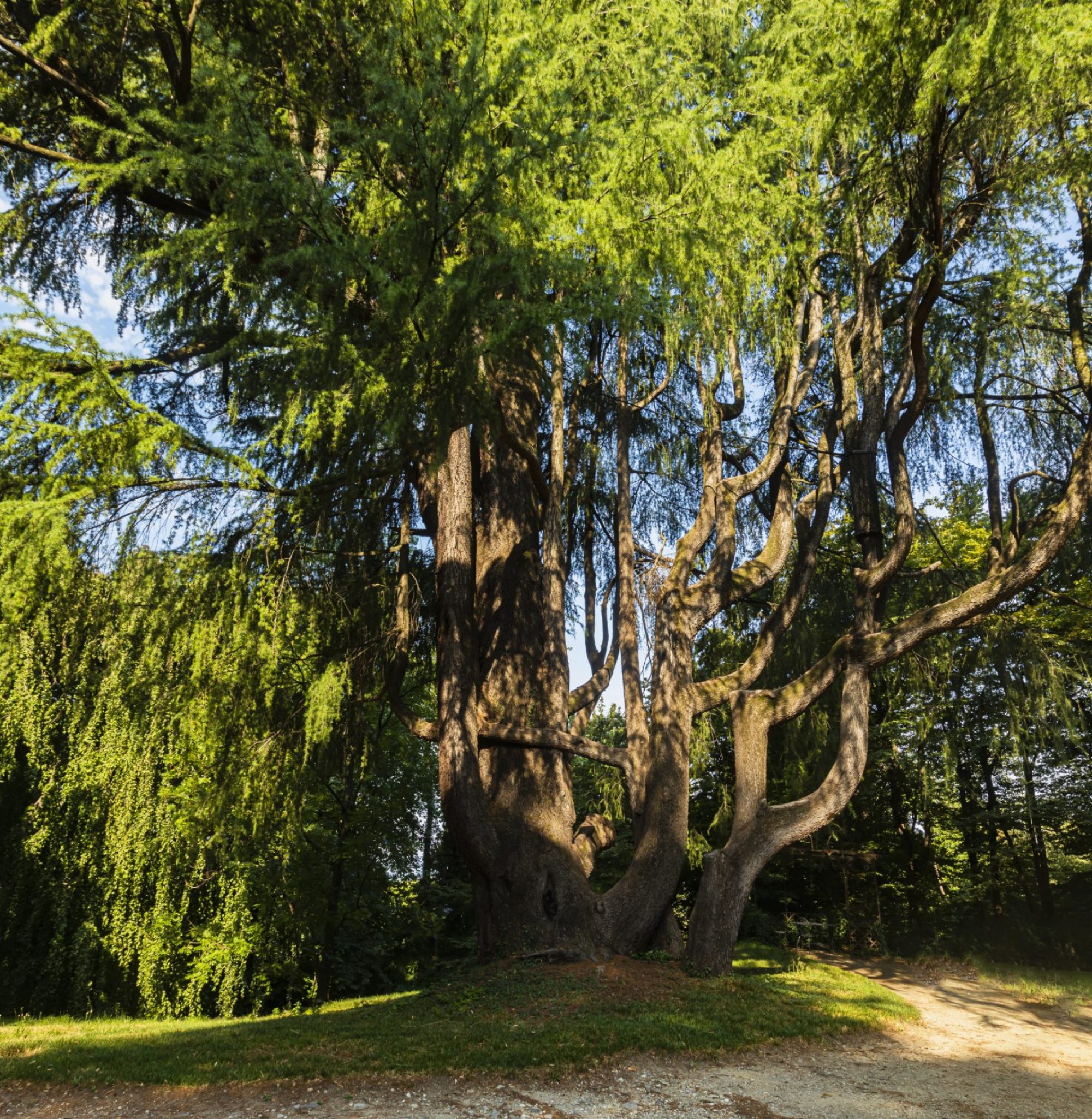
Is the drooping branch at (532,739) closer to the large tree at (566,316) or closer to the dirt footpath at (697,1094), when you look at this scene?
the large tree at (566,316)

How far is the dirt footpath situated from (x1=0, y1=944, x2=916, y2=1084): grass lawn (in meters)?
0.20

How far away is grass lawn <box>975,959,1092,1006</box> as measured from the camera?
9750 millimetres

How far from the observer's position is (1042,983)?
11.2 metres

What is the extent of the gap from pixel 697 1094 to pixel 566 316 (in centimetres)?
442

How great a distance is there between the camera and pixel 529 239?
16.2 ft

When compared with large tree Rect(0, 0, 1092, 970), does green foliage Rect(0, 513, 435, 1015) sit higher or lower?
lower

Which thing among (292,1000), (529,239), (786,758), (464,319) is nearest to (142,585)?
(464,319)

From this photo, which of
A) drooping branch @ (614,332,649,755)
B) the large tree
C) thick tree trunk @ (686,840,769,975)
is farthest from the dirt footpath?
drooping branch @ (614,332,649,755)

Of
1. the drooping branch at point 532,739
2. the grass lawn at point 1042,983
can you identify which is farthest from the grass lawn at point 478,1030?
the grass lawn at point 1042,983

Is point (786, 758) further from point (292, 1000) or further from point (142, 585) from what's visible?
point (142, 585)

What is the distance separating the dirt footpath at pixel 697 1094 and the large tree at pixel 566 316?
94.3 inches

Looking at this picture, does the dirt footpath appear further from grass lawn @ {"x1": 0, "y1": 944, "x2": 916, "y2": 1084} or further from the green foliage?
the green foliage

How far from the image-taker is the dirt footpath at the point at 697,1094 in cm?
424

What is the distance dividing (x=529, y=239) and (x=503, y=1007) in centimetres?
542
